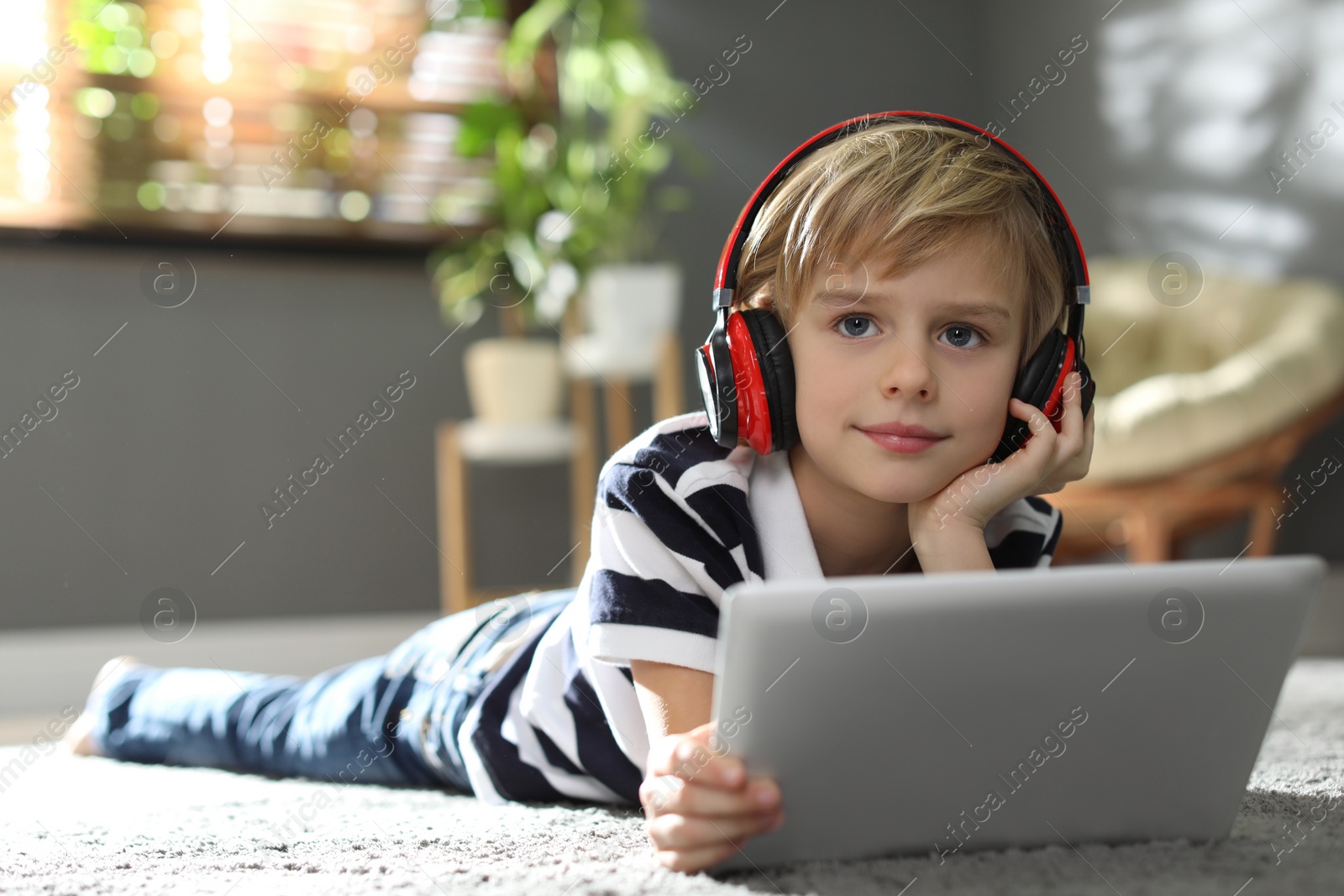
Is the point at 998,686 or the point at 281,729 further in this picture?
the point at 281,729

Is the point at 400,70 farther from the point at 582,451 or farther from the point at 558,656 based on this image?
the point at 558,656

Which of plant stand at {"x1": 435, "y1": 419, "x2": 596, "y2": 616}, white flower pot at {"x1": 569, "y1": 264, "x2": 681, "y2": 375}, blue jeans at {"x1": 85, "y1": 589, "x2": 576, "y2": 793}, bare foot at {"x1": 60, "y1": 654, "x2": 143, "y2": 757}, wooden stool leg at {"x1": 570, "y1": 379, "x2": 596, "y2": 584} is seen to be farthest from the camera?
wooden stool leg at {"x1": 570, "y1": 379, "x2": 596, "y2": 584}

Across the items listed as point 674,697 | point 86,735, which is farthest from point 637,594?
point 86,735

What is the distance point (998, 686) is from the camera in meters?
0.48

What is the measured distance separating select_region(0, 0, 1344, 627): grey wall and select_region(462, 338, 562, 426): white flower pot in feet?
1.17

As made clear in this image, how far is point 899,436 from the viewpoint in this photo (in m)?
0.68

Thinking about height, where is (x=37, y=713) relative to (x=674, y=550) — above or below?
below

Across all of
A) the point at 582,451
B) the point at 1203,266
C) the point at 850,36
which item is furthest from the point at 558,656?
the point at 850,36

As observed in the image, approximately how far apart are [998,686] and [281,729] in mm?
858

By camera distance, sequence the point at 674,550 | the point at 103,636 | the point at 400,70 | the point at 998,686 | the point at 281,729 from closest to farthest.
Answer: the point at 998,686
the point at 674,550
the point at 281,729
the point at 103,636
the point at 400,70

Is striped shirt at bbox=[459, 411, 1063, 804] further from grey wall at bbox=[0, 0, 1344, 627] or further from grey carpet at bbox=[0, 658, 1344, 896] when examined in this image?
grey wall at bbox=[0, 0, 1344, 627]

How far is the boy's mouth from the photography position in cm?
68

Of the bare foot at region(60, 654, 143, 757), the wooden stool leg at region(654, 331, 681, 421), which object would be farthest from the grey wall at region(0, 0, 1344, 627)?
the bare foot at region(60, 654, 143, 757)

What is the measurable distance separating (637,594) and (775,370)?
0.17 metres
